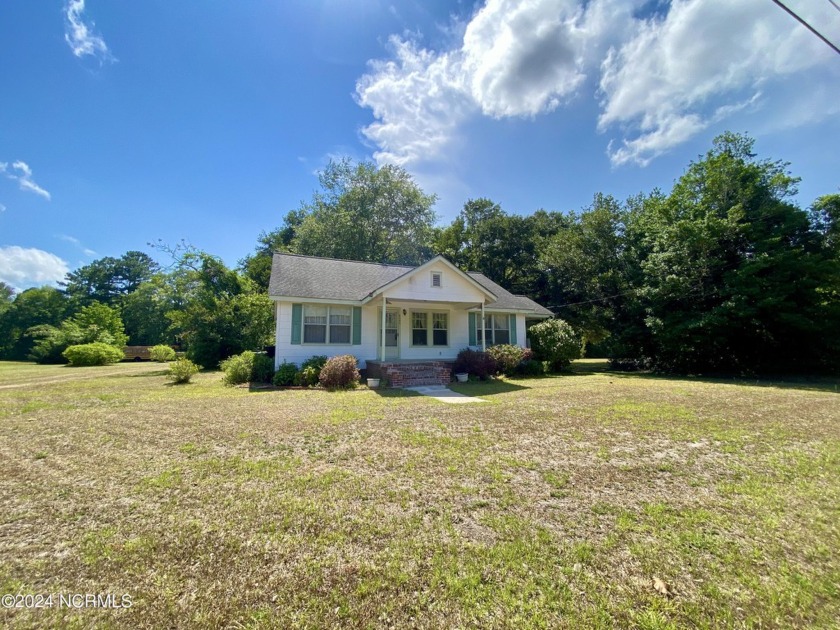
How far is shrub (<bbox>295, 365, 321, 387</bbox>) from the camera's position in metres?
12.1

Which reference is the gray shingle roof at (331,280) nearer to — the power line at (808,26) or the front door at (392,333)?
→ the front door at (392,333)

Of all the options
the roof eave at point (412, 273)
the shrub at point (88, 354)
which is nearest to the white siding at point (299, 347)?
the roof eave at point (412, 273)

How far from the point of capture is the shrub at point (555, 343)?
1730cm

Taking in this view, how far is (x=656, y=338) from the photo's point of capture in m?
18.3

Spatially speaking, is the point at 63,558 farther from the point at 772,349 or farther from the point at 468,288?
the point at 772,349

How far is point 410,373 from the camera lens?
41.1 ft

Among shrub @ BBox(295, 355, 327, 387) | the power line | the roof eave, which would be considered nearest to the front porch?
shrub @ BBox(295, 355, 327, 387)

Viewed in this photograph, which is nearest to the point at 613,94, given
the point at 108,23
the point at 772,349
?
the point at 772,349

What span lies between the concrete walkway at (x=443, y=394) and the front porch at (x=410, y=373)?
19.8 inches

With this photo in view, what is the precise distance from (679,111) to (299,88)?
15.1 metres

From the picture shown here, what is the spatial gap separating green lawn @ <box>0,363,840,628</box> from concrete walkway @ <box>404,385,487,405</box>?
9.35 feet

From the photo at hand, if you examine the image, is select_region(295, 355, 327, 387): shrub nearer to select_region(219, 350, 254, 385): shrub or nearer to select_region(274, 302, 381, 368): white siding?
select_region(274, 302, 381, 368): white siding

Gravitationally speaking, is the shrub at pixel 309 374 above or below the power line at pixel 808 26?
below

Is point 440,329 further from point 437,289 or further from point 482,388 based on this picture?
point 482,388
